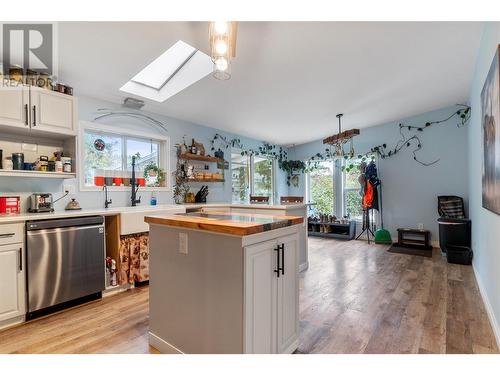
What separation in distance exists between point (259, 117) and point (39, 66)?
10.4 feet

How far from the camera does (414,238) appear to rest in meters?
5.39

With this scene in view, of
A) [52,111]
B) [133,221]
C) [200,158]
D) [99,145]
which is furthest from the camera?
[200,158]

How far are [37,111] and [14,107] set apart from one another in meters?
0.17

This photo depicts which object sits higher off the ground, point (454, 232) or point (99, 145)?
point (99, 145)

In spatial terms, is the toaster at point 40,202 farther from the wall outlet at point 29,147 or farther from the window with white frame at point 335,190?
the window with white frame at point 335,190

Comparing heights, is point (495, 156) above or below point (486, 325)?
above

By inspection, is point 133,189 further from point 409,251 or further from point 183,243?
point 409,251

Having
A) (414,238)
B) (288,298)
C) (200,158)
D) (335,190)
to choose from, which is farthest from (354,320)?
(335,190)

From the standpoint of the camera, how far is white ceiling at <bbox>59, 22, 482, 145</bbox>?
2.48 metres

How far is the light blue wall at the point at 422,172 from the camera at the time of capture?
5.13 m

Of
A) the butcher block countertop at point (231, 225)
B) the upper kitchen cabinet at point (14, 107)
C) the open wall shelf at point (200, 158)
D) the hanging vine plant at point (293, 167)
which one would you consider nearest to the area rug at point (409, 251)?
the hanging vine plant at point (293, 167)
